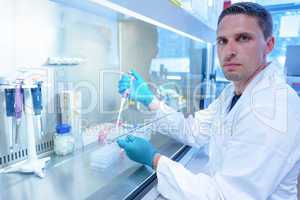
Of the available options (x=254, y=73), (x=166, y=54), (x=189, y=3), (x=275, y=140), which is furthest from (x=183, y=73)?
(x=275, y=140)

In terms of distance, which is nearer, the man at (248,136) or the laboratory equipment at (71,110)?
the man at (248,136)

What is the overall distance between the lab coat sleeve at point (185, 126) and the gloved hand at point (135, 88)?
11cm

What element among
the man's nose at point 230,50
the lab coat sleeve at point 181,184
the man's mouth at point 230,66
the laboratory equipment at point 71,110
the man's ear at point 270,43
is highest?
the man's ear at point 270,43

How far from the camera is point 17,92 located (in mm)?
770

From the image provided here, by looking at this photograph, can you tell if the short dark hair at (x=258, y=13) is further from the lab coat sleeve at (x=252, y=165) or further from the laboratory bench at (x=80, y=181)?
the laboratory bench at (x=80, y=181)

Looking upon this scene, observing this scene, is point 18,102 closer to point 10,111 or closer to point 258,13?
point 10,111

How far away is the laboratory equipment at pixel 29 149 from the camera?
808mm

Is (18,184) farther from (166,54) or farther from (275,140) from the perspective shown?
(166,54)

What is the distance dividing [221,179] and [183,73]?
1214 mm

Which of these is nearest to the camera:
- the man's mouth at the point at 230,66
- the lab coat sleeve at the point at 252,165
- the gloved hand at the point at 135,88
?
the lab coat sleeve at the point at 252,165

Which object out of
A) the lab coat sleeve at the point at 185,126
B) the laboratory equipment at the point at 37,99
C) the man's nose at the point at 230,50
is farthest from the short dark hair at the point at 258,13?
the laboratory equipment at the point at 37,99

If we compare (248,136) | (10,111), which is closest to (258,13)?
(248,136)

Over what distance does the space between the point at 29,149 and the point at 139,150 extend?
0.41 meters

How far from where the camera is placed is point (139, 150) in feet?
3.11
